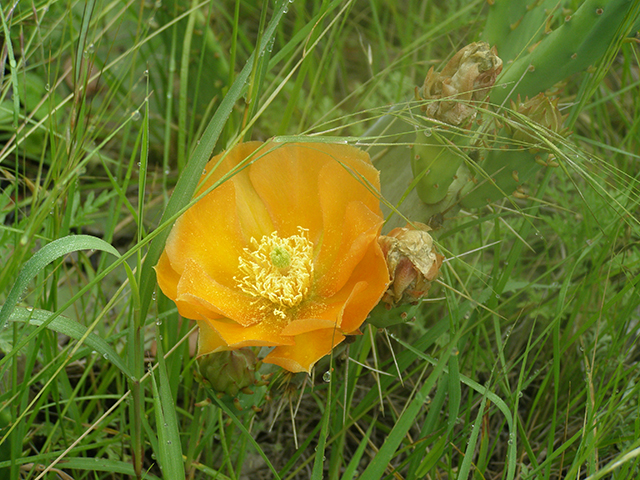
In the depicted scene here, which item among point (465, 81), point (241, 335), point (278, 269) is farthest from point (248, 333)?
point (465, 81)

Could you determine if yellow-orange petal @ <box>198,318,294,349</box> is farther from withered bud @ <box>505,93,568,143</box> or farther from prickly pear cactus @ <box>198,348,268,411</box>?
withered bud @ <box>505,93,568,143</box>

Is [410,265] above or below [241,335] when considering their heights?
above

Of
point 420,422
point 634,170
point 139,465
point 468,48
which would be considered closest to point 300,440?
point 420,422

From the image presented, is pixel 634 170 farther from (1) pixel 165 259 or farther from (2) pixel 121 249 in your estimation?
(2) pixel 121 249

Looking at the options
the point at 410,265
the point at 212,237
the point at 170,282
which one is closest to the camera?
the point at 410,265

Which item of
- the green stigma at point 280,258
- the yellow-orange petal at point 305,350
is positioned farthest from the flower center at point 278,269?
the yellow-orange petal at point 305,350

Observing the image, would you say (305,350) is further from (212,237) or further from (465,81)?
(465,81)
